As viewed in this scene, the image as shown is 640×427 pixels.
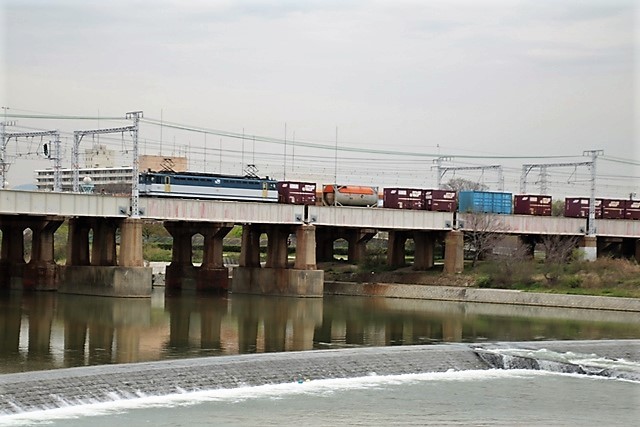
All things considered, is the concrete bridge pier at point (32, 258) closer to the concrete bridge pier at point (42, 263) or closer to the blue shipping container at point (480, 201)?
the concrete bridge pier at point (42, 263)

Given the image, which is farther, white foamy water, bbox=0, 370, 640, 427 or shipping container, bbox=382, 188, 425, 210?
shipping container, bbox=382, 188, 425, 210

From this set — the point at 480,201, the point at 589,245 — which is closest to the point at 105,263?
the point at 480,201

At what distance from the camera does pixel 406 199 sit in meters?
86.0

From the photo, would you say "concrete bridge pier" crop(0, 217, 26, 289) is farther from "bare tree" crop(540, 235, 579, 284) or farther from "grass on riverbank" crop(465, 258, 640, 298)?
A: "bare tree" crop(540, 235, 579, 284)

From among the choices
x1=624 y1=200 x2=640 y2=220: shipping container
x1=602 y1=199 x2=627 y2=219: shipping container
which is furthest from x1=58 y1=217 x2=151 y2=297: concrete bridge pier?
x1=624 y1=200 x2=640 y2=220: shipping container

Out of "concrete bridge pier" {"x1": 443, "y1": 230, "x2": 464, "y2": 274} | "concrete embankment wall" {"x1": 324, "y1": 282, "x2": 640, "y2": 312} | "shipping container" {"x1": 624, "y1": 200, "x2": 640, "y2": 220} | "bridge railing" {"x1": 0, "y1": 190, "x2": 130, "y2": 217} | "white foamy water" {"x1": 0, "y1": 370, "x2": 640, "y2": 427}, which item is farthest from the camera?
"shipping container" {"x1": 624, "y1": 200, "x2": 640, "y2": 220}

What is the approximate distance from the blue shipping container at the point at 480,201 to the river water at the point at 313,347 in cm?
1390

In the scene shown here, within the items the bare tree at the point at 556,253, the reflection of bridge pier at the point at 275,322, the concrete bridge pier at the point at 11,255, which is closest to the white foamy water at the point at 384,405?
the reflection of bridge pier at the point at 275,322

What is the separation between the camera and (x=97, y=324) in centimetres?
5206

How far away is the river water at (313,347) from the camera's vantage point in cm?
2972

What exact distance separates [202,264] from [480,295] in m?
19.7

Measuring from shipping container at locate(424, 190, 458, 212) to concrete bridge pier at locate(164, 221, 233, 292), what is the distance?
1570 cm

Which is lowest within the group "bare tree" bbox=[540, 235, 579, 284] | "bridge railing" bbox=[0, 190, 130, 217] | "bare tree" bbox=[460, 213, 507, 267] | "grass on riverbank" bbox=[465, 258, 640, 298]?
"grass on riverbank" bbox=[465, 258, 640, 298]

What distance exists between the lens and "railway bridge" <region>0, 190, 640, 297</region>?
217 ft
